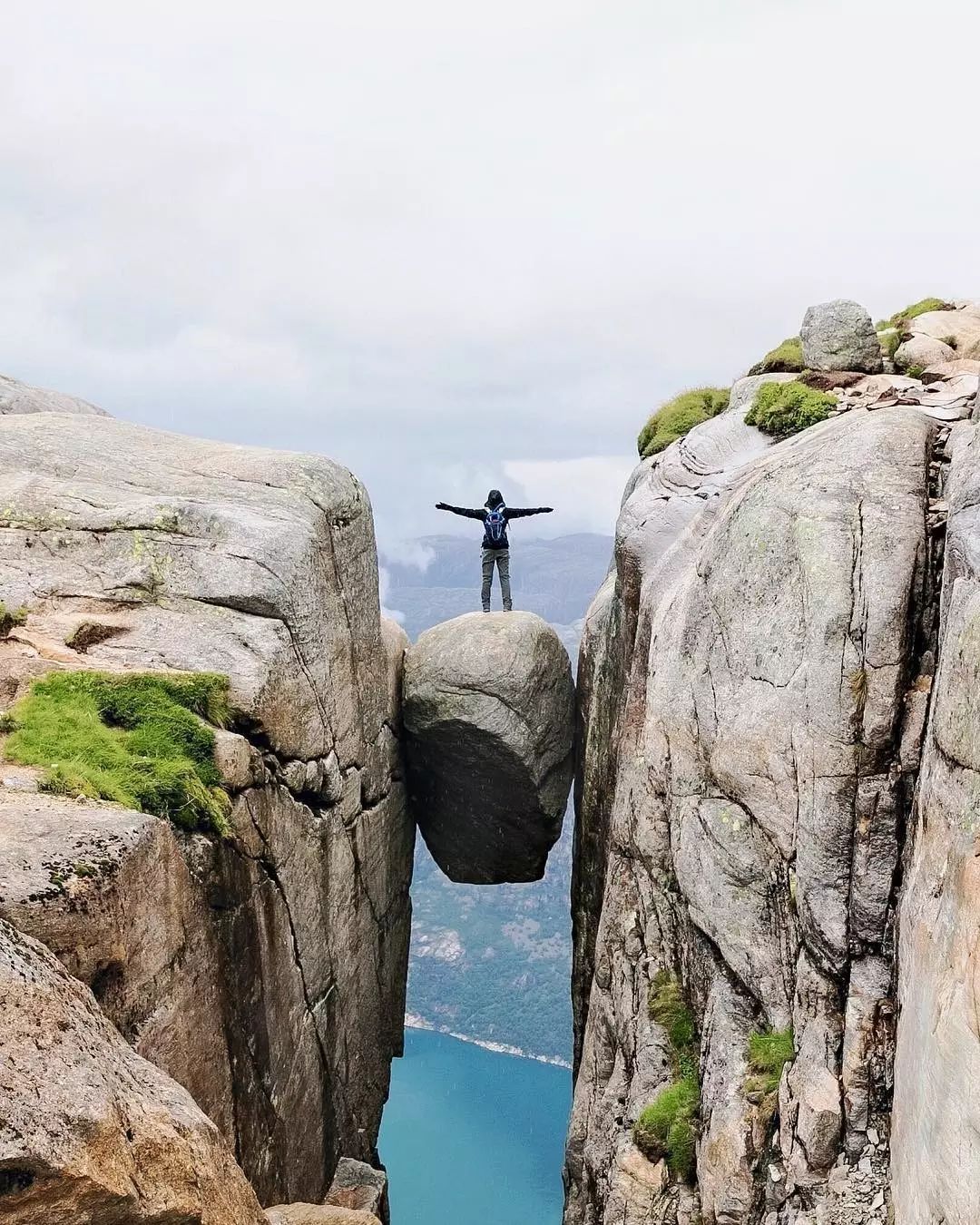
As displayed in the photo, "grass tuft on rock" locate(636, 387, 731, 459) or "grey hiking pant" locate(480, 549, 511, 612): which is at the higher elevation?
"grass tuft on rock" locate(636, 387, 731, 459)

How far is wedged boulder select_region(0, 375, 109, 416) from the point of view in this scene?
2581cm

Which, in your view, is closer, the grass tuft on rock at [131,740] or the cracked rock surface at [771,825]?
the cracked rock surface at [771,825]

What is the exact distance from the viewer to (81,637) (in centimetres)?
1661

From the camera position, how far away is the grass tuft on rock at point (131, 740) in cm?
1294

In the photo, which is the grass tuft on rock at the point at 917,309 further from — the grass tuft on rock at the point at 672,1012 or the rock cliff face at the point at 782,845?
the grass tuft on rock at the point at 672,1012

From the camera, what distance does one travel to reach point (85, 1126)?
807cm

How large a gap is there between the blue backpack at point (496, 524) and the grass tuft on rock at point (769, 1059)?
14.6m

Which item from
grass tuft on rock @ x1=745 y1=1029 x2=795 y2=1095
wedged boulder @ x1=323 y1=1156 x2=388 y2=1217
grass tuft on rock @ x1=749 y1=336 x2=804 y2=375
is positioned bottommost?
wedged boulder @ x1=323 y1=1156 x2=388 y2=1217

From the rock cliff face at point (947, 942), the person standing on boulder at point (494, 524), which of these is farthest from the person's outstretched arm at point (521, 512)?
the rock cliff face at point (947, 942)

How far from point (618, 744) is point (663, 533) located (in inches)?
168

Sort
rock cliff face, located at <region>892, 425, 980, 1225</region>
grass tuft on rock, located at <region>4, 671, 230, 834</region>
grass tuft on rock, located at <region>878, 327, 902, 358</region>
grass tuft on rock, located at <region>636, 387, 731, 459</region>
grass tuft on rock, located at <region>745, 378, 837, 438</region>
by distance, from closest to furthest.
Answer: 1. rock cliff face, located at <region>892, 425, 980, 1225</region>
2. grass tuft on rock, located at <region>4, 671, 230, 834</region>
3. grass tuft on rock, located at <region>745, 378, 837, 438</region>
4. grass tuft on rock, located at <region>878, 327, 902, 358</region>
5. grass tuft on rock, located at <region>636, 387, 731, 459</region>

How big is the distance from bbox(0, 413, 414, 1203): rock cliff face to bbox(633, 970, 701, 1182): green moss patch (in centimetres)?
593

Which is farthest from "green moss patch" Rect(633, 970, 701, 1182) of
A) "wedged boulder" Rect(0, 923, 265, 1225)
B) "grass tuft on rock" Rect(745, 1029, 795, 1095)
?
"wedged boulder" Rect(0, 923, 265, 1225)

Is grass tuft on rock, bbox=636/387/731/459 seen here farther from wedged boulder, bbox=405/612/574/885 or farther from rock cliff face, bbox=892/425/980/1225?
rock cliff face, bbox=892/425/980/1225
